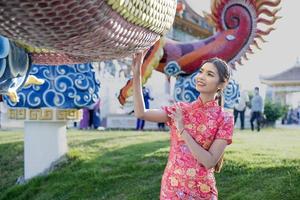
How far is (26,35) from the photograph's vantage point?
1022 millimetres

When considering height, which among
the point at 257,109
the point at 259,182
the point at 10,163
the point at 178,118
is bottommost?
the point at 10,163

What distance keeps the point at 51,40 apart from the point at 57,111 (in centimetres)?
398

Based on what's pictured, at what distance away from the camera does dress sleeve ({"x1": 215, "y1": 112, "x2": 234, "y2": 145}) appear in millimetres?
1933

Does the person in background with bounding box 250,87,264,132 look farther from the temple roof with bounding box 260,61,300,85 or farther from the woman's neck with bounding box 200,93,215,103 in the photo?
the temple roof with bounding box 260,61,300,85

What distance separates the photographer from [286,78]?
23438 mm

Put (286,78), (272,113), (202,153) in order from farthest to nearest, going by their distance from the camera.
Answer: (286,78) < (272,113) < (202,153)

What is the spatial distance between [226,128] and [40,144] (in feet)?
11.2

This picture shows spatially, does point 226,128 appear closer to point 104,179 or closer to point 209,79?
point 209,79

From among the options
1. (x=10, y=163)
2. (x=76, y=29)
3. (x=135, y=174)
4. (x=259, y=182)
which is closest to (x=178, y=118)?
(x=76, y=29)

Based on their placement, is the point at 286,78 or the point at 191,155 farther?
the point at 286,78

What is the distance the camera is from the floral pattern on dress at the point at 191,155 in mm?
1931

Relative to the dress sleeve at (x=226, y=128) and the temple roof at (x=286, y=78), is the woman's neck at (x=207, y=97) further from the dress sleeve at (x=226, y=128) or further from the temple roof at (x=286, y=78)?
the temple roof at (x=286, y=78)

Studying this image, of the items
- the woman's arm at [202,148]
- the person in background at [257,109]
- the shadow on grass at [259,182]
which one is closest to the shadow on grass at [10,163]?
the shadow on grass at [259,182]

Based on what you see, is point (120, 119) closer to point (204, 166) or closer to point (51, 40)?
point (204, 166)
